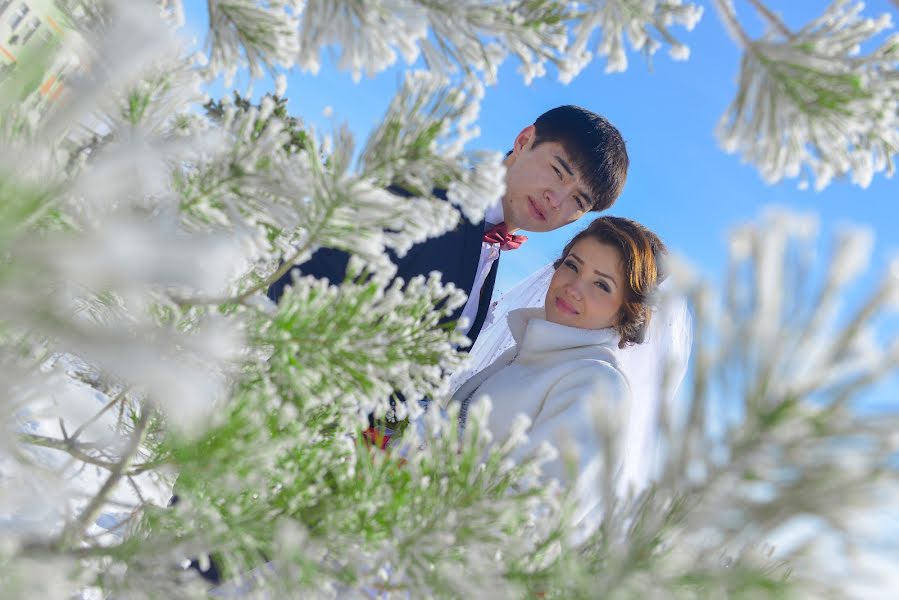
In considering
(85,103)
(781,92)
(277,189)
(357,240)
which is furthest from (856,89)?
(85,103)

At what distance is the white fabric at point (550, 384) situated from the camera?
70.7 inches

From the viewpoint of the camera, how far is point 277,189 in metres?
0.98

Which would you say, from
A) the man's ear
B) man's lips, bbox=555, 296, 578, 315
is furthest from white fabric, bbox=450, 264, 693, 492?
the man's ear

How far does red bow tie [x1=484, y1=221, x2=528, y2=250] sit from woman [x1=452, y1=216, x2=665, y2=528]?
26 centimetres

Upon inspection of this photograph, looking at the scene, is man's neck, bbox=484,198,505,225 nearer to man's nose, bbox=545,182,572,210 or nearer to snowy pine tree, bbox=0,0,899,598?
man's nose, bbox=545,182,572,210

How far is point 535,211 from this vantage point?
8.09ft

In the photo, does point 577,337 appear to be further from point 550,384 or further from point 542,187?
point 542,187

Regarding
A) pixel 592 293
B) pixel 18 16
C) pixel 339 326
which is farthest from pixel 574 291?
pixel 18 16

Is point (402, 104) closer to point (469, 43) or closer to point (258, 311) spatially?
point (469, 43)

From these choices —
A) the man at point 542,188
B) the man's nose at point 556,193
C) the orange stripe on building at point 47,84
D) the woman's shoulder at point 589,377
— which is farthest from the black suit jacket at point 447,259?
the orange stripe on building at point 47,84

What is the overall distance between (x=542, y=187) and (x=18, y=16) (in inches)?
744

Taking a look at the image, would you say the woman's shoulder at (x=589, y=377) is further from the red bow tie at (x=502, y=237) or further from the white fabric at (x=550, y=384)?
the red bow tie at (x=502, y=237)

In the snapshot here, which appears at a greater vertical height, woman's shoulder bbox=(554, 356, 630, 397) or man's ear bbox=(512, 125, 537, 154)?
man's ear bbox=(512, 125, 537, 154)

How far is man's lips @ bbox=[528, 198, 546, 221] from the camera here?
2455mm
